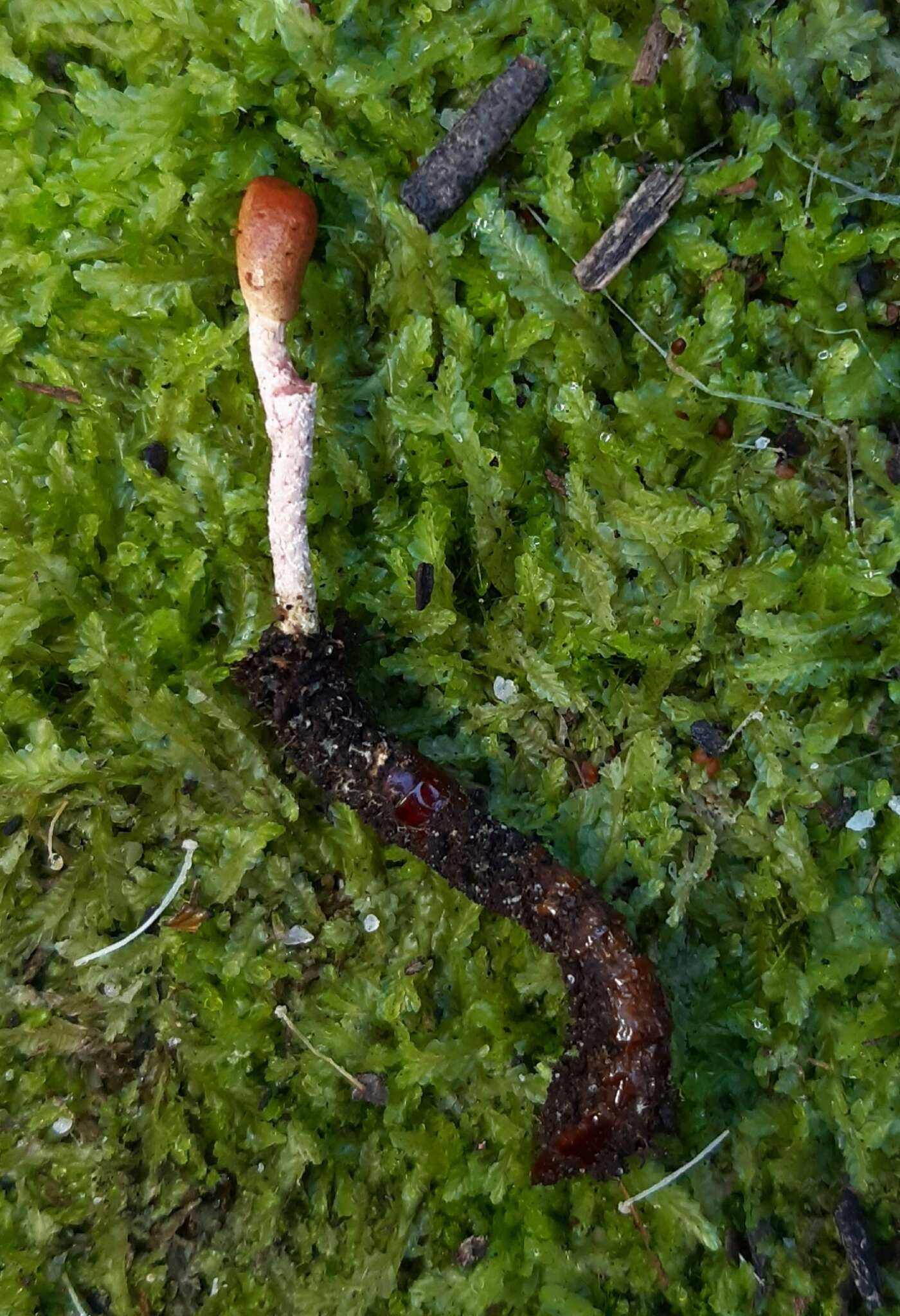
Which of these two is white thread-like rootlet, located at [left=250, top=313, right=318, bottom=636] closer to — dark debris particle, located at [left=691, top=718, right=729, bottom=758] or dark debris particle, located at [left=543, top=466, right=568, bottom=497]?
dark debris particle, located at [left=543, top=466, right=568, bottom=497]

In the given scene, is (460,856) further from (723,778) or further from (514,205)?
(514,205)

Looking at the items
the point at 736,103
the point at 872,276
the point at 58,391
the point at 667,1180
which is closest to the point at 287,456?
the point at 58,391

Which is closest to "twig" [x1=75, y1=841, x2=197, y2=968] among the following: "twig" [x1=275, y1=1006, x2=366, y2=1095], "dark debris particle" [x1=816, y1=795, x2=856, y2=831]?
"twig" [x1=275, y1=1006, x2=366, y2=1095]

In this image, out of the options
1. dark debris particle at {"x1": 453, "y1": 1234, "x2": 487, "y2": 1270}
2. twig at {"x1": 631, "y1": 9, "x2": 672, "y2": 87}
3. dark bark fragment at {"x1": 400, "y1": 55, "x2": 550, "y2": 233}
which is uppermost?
dark bark fragment at {"x1": 400, "y1": 55, "x2": 550, "y2": 233}

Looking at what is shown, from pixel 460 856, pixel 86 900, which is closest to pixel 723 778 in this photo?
pixel 460 856

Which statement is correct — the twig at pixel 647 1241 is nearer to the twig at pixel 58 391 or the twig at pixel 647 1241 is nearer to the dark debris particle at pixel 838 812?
the dark debris particle at pixel 838 812

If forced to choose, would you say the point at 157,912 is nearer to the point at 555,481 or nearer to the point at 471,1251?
the point at 471,1251
